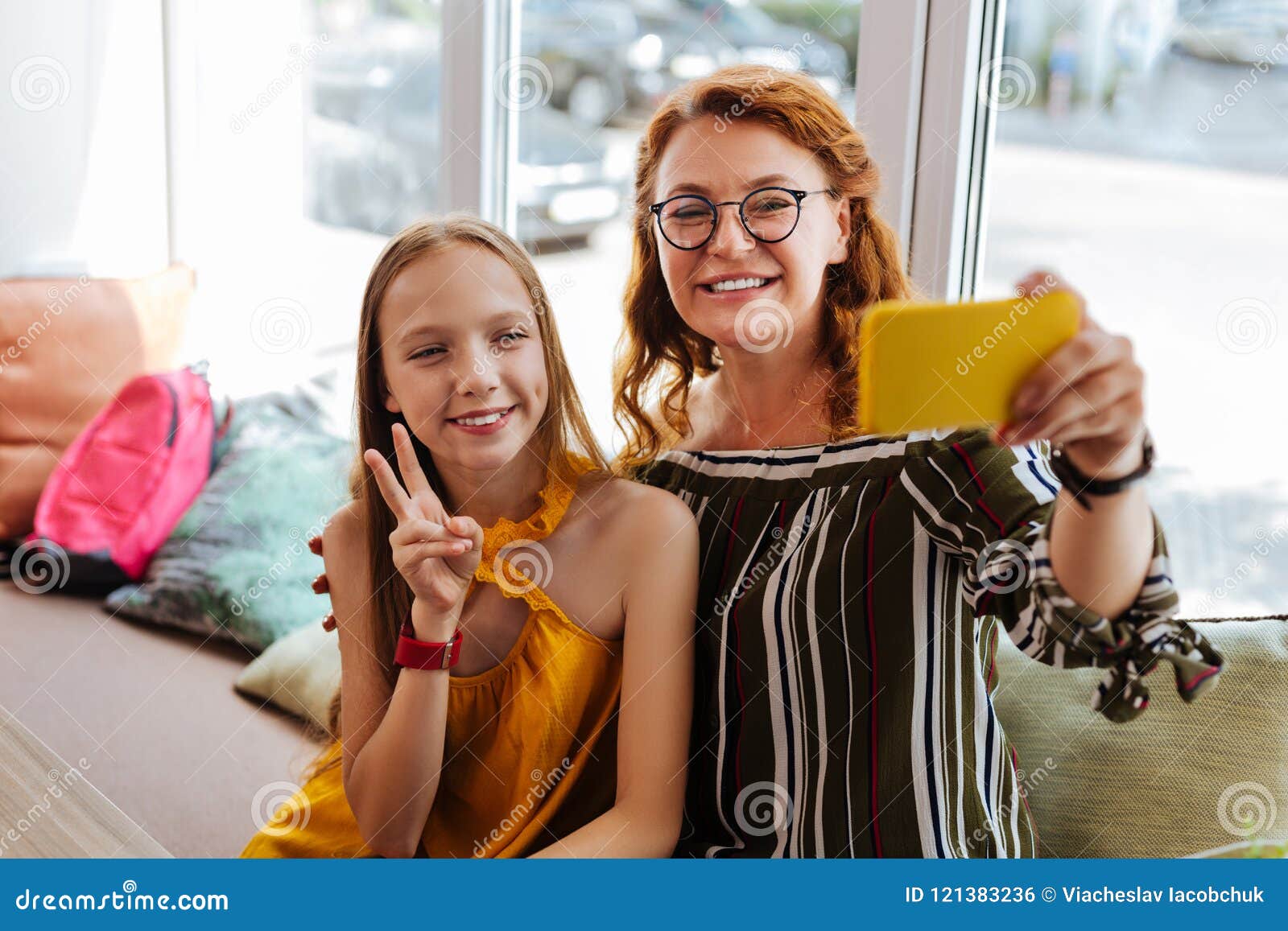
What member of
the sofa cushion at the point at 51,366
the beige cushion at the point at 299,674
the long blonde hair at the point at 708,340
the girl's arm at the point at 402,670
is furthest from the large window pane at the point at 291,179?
the girl's arm at the point at 402,670

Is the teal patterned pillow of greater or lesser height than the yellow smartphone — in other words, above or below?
below

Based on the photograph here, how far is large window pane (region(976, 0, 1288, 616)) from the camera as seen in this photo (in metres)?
1.55

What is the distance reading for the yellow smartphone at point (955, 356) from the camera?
0.81 metres

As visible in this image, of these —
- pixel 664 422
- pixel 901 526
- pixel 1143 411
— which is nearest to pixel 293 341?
pixel 664 422

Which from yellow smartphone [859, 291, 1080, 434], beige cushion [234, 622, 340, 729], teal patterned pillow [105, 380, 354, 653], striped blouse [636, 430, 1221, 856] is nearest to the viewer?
yellow smartphone [859, 291, 1080, 434]

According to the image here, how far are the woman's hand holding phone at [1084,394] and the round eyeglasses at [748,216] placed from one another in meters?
0.45

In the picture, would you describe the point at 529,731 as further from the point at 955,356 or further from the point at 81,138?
the point at 81,138

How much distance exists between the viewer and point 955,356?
0.81 m

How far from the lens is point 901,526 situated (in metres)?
1.19

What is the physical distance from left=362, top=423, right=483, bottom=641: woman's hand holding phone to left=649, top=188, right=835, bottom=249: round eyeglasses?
396 mm

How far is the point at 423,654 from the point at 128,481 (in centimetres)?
139

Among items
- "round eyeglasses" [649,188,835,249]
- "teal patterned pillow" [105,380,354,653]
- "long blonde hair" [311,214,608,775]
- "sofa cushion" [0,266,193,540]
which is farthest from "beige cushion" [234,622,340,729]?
"round eyeglasses" [649,188,835,249]

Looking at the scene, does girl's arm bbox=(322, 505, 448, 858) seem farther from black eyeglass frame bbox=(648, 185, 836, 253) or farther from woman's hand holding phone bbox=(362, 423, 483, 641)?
black eyeglass frame bbox=(648, 185, 836, 253)

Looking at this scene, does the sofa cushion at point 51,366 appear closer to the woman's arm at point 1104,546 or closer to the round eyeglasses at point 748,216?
the round eyeglasses at point 748,216
